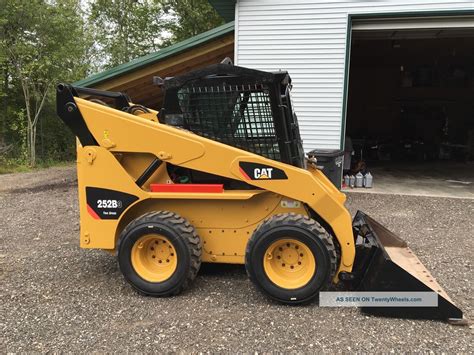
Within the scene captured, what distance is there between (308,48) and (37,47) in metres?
10.1

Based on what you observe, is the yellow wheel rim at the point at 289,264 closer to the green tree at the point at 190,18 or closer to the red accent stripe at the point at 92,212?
the red accent stripe at the point at 92,212

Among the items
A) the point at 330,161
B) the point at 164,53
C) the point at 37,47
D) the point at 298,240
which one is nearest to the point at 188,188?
the point at 298,240

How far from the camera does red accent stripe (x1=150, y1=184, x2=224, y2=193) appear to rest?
3711mm

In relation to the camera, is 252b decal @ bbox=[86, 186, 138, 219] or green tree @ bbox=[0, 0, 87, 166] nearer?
252b decal @ bbox=[86, 186, 138, 219]

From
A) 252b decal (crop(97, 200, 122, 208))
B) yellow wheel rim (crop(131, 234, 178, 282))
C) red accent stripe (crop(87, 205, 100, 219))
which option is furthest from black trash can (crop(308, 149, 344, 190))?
red accent stripe (crop(87, 205, 100, 219))

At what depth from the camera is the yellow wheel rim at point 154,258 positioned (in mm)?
3674

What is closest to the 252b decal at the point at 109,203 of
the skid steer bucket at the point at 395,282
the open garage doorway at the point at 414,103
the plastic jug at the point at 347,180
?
the skid steer bucket at the point at 395,282

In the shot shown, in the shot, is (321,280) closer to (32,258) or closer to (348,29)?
(32,258)

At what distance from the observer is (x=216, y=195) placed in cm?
366

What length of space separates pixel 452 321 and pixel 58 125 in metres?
17.0

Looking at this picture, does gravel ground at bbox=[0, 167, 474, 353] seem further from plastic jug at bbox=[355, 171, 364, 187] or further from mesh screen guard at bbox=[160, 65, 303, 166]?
plastic jug at bbox=[355, 171, 364, 187]

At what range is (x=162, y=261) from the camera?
3.78m

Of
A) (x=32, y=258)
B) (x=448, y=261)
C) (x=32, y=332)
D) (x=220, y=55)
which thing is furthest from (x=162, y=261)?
(x=220, y=55)

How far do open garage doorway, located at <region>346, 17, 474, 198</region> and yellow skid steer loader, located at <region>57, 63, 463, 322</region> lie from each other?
12.0 m
